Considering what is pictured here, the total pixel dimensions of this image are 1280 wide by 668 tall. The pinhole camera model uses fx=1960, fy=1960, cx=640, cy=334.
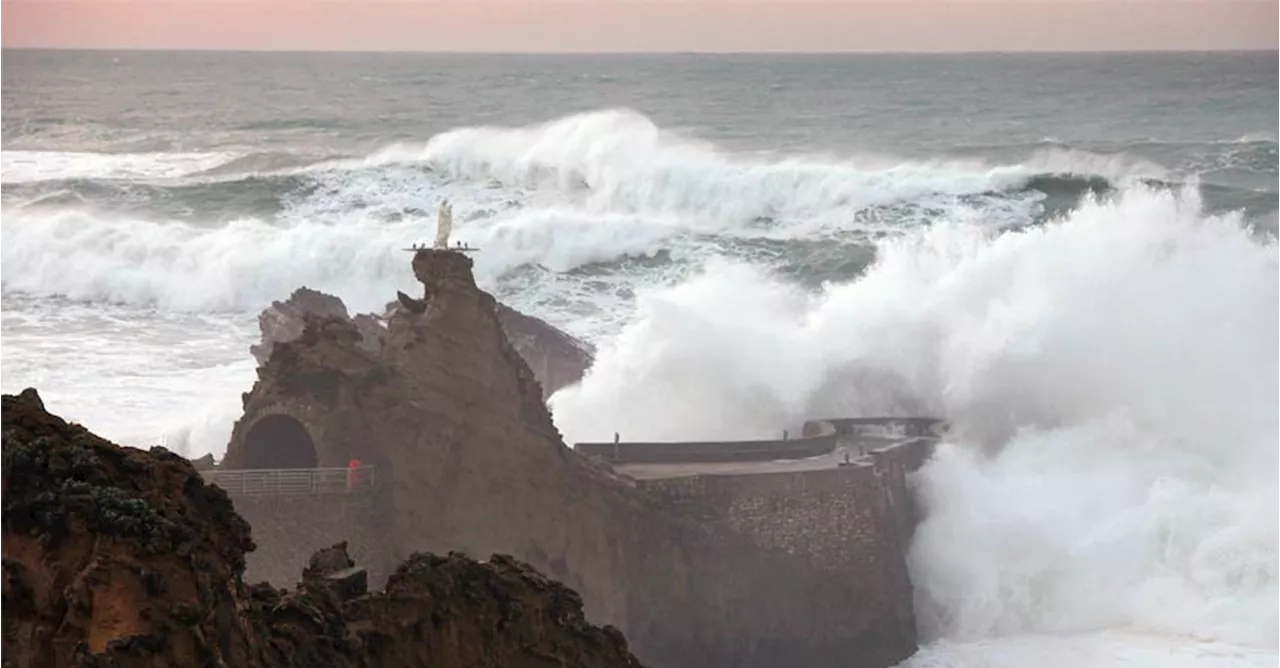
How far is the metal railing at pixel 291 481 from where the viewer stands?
44.8 feet

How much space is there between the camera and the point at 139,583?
19.3ft

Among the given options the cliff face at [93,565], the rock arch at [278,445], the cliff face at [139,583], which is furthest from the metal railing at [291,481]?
the cliff face at [93,565]

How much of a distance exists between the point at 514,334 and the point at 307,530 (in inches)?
237

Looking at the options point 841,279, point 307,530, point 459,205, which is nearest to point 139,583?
point 307,530

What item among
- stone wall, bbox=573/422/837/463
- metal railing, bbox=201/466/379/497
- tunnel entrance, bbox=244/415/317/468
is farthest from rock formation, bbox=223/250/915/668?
stone wall, bbox=573/422/837/463

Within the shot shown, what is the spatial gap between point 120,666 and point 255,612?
1.12 metres

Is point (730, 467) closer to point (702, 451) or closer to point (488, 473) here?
point (702, 451)

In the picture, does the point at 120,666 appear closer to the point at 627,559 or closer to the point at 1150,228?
the point at 627,559

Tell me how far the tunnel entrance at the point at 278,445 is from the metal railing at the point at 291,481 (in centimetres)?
33

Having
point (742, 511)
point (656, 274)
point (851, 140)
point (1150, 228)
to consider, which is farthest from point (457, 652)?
point (851, 140)

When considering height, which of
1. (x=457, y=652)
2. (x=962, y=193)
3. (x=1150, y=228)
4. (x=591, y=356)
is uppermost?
(x=962, y=193)

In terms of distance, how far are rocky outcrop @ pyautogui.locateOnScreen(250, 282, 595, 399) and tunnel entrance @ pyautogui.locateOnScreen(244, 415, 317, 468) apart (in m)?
3.39

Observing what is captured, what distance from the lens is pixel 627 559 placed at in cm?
1457

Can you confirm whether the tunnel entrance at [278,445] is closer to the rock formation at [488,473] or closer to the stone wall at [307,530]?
the rock formation at [488,473]
